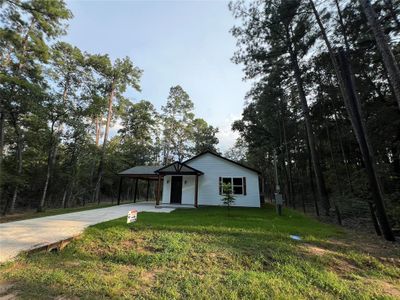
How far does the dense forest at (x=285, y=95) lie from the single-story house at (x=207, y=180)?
3.77 meters

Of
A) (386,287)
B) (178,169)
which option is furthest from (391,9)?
(178,169)

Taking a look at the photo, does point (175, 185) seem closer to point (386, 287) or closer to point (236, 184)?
point (236, 184)

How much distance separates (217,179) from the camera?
14148 millimetres

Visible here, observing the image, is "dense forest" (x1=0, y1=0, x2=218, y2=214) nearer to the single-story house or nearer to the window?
the single-story house

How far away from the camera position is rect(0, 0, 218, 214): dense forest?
11.7 metres

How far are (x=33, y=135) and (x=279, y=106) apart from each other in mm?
19736

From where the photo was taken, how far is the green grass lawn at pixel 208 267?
2.95m

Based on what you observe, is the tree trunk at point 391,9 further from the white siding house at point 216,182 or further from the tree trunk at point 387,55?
the white siding house at point 216,182

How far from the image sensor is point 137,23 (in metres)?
9.80

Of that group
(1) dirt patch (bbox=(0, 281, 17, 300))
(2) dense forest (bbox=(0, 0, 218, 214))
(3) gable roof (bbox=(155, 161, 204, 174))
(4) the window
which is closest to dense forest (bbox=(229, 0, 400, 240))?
(4) the window

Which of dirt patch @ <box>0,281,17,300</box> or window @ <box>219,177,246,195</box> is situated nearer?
dirt patch @ <box>0,281,17,300</box>

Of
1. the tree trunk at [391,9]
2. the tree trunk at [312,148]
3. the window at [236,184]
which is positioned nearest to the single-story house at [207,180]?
the window at [236,184]

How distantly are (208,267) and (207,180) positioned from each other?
34.3 feet

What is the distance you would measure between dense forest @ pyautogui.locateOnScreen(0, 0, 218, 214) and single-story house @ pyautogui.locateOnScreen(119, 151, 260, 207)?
6.28 metres
